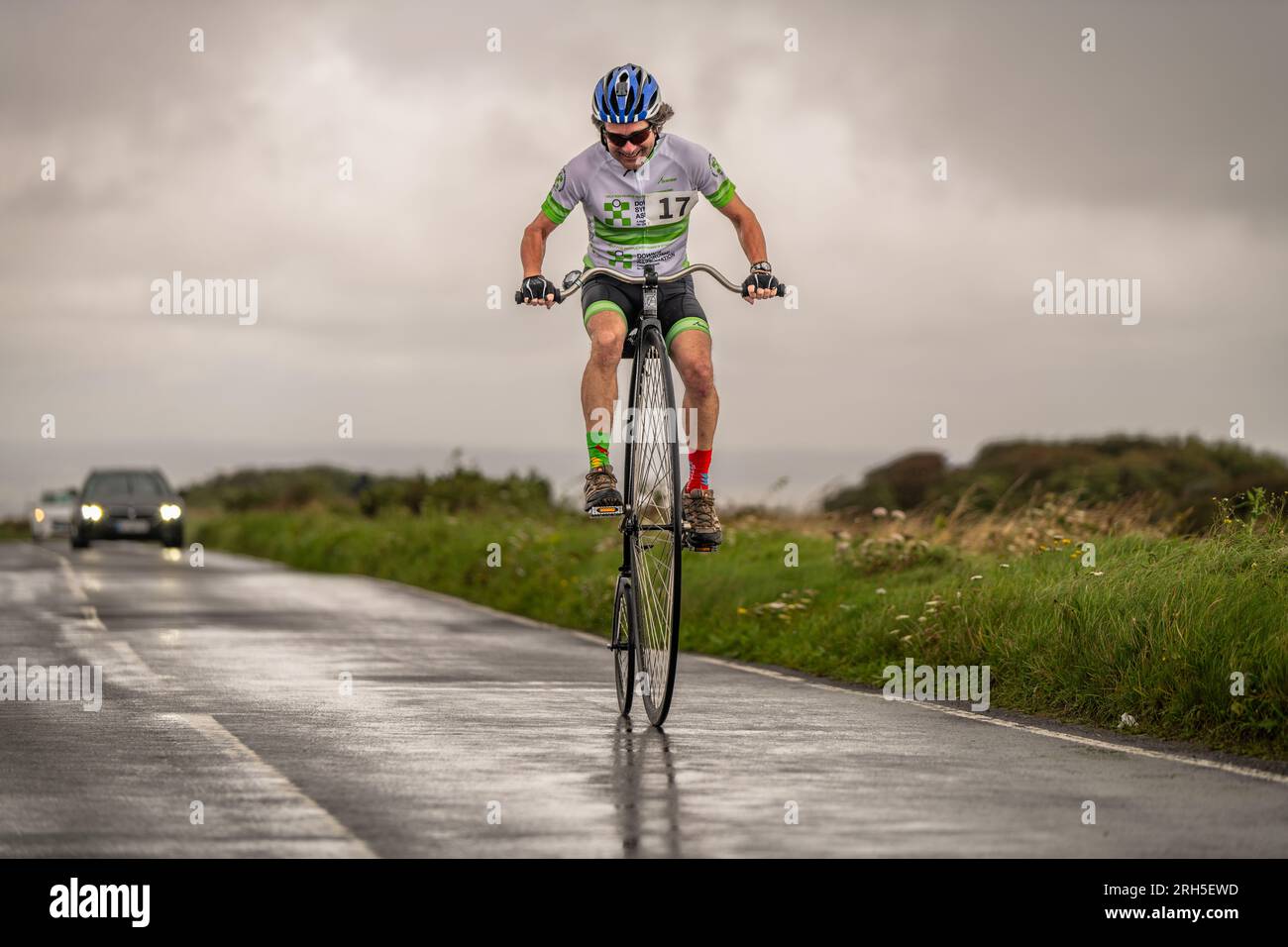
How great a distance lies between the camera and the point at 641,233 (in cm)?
1066

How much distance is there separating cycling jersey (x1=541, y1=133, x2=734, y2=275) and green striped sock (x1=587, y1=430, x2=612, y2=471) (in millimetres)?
916

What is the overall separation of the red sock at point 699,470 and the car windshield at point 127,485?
117ft

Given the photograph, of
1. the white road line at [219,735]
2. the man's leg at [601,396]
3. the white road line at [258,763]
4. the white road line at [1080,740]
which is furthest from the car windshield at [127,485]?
the man's leg at [601,396]

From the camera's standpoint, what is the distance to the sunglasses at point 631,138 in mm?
10312

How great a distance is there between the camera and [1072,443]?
51312mm

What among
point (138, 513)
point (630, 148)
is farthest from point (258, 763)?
point (138, 513)

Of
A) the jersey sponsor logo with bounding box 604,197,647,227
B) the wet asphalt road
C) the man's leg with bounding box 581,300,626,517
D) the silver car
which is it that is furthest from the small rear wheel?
the silver car

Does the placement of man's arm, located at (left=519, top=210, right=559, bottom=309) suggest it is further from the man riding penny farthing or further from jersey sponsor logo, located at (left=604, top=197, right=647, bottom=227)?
jersey sponsor logo, located at (left=604, top=197, right=647, bottom=227)

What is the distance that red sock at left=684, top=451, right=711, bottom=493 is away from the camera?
10703 mm

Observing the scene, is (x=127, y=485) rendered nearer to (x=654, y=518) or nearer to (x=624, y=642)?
(x=624, y=642)

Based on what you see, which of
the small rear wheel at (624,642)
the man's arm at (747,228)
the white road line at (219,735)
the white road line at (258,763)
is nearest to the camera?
the white road line at (258,763)

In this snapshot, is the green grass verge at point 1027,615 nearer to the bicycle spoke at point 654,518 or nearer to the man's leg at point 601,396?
the bicycle spoke at point 654,518

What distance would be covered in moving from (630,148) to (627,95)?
0.95ft
